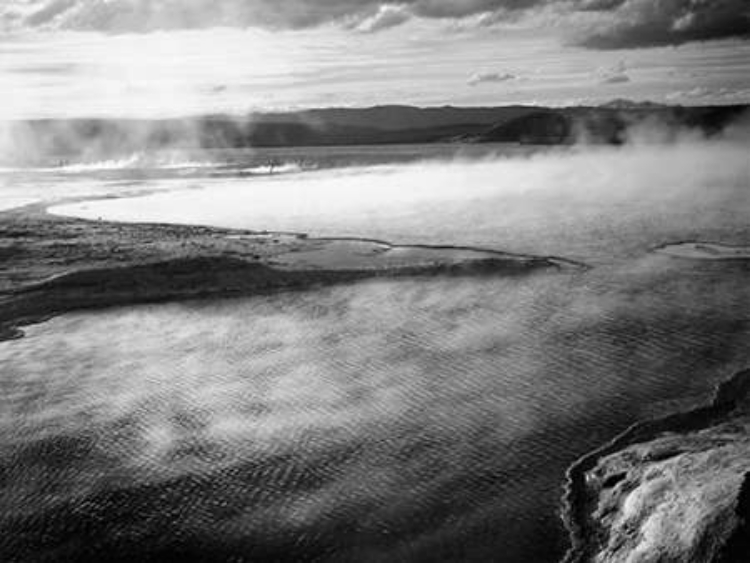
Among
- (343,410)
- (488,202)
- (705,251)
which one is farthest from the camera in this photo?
(488,202)

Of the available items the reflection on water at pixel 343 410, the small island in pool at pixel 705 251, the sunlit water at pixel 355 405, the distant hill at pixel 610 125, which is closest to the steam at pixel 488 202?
the small island in pool at pixel 705 251

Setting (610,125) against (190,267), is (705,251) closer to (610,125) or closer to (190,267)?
(190,267)

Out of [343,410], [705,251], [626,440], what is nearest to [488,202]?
[705,251]

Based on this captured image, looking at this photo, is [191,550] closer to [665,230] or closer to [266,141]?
[665,230]

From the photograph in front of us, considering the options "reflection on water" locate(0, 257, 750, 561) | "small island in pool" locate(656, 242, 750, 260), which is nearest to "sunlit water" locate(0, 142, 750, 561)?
"reflection on water" locate(0, 257, 750, 561)

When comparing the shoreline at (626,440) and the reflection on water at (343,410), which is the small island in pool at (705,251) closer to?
the reflection on water at (343,410)

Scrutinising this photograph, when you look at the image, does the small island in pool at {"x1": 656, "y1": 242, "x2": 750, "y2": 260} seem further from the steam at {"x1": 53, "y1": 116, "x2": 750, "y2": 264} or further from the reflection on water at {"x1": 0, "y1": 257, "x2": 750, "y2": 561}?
the reflection on water at {"x1": 0, "y1": 257, "x2": 750, "y2": 561}

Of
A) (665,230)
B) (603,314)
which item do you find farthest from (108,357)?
(665,230)
